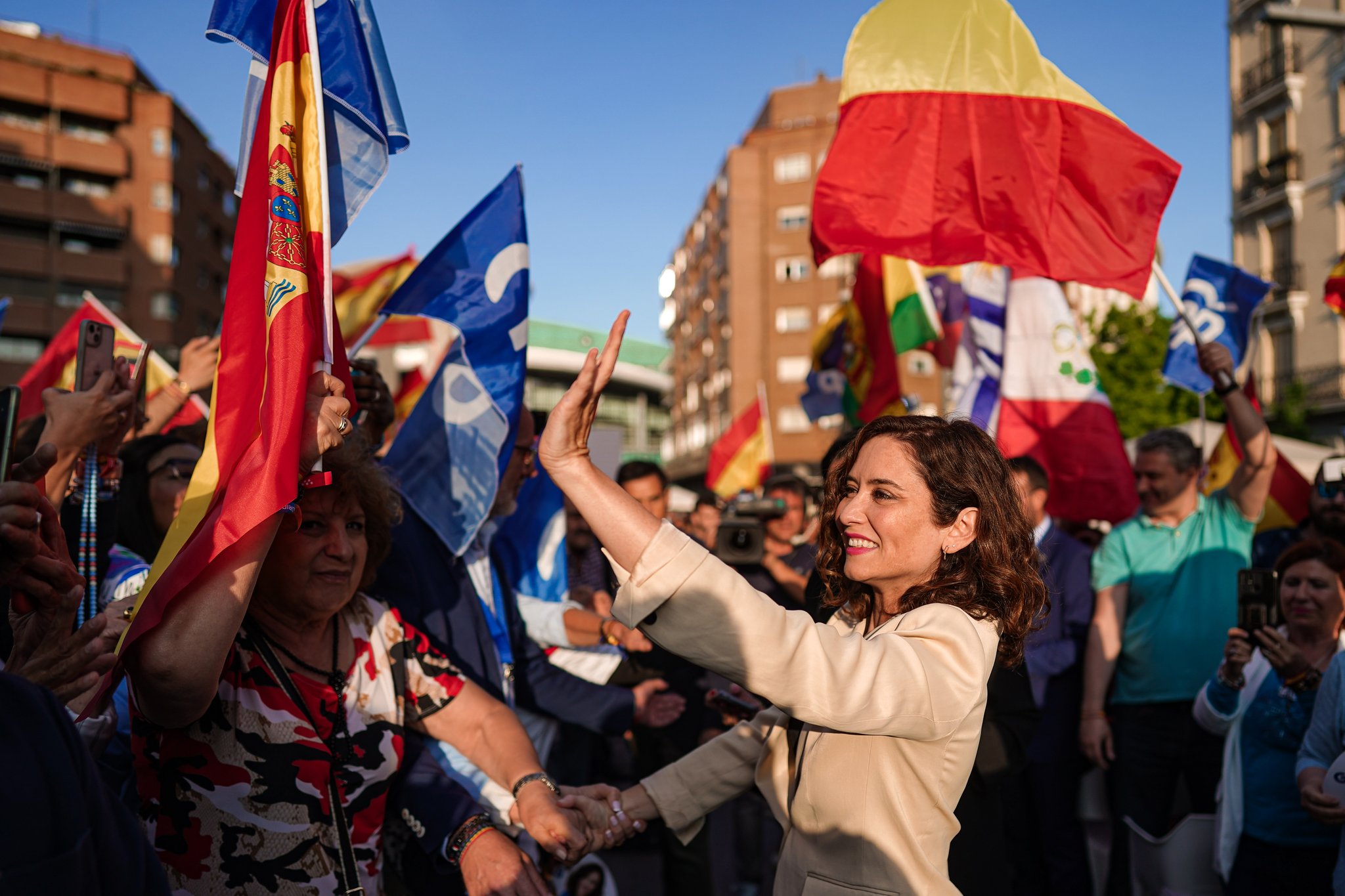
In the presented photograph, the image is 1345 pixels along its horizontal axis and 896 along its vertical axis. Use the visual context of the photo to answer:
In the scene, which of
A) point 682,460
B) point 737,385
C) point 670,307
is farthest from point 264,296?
point 670,307

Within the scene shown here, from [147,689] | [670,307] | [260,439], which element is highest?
[670,307]

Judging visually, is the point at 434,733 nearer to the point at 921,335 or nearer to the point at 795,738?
the point at 795,738

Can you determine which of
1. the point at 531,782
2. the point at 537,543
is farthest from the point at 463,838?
the point at 537,543

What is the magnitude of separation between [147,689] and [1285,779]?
3688mm

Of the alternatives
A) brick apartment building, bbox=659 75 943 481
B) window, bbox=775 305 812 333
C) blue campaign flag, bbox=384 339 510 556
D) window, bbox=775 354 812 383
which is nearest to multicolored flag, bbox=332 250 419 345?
blue campaign flag, bbox=384 339 510 556

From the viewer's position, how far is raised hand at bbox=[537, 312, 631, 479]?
1.83m

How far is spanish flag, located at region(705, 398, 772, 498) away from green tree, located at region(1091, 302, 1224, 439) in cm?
1746

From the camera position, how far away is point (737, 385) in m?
50.1

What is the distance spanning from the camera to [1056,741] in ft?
16.5

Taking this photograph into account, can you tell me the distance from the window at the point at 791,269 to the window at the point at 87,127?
31.7 metres

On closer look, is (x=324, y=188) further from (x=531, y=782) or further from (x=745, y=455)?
(x=745, y=455)

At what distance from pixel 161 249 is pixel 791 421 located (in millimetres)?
30495

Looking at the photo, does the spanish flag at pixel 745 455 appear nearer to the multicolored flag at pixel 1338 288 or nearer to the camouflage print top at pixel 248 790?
the multicolored flag at pixel 1338 288

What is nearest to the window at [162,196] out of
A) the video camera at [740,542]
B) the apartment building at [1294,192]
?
the apartment building at [1294,192]
